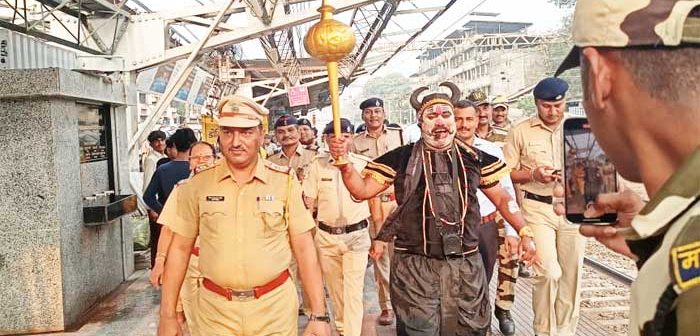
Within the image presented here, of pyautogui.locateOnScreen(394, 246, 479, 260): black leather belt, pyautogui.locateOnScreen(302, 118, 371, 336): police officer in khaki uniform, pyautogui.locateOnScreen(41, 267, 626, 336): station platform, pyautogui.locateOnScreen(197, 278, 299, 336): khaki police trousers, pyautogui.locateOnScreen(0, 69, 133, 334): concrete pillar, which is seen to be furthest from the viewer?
pyautogui.locateOnScreen(41, 267, 626, 336): station platform

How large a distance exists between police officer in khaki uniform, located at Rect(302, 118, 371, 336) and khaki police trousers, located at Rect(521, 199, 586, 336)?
4.48 feet

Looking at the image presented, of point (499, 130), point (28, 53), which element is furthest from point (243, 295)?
point (28, 53)

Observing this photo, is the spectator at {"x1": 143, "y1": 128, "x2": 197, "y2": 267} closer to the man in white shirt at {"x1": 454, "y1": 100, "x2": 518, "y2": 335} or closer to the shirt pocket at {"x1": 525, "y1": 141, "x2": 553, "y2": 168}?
the man in white shirt at {"x1": 454, "y1": 100, "x2": 518, "y2": 335}

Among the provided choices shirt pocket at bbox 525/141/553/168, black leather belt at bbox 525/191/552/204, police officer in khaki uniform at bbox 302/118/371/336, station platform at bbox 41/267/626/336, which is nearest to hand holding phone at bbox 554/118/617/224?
black leather belt at bbox 525/191/552/204

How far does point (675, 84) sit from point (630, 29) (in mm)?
118

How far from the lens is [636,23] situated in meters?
1.03

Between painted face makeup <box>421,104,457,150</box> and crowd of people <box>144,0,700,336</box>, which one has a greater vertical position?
painted face makeup <box>421,104,457,150</box>

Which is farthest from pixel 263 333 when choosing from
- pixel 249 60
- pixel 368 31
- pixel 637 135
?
pixel 249 60

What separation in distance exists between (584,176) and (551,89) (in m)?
2.93

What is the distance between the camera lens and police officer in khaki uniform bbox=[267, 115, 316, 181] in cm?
665

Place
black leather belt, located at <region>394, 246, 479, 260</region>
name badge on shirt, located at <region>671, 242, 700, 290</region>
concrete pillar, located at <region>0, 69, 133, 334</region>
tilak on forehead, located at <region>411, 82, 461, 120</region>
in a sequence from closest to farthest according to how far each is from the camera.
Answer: name badge on shirt, located at <region>671, 242, 700, 290</region>
black leather belt, located at <region>394, 246, 479, 260</region>
tilak on forehead, located at <region>411, 82, 461, 120</region>
concrete pillar, located at <region>0, 69, 133, 334</region>

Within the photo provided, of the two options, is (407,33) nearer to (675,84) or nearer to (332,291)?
(332,291)

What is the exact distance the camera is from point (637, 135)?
1071 mm

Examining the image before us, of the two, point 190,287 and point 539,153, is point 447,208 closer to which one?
point 539,153
